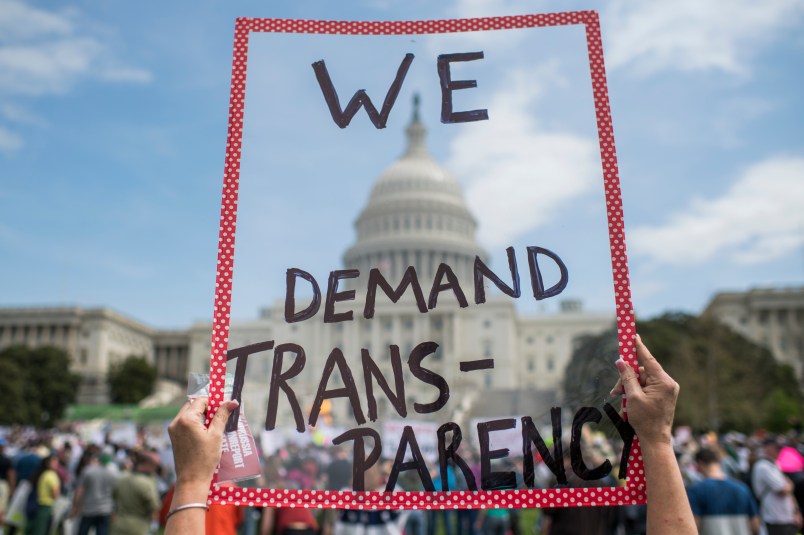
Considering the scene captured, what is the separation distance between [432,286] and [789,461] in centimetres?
887

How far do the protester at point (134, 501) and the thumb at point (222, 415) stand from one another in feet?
21.7

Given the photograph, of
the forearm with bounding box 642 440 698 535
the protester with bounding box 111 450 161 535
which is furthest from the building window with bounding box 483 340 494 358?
the protester with bounding box 111 450 161 535

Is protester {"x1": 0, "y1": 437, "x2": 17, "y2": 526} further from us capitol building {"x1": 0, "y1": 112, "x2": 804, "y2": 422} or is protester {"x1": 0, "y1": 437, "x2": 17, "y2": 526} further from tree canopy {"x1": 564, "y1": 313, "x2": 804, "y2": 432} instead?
tree canopy {"x1": 564, "y1": 313, "x2": 804, "y2": 432}

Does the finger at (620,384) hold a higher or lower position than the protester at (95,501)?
higher

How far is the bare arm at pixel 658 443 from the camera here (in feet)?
6.22

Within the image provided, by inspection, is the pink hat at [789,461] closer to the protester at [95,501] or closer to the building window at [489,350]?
the building window at [489,350]

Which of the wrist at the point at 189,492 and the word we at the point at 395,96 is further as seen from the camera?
the word we at the point at 395,96

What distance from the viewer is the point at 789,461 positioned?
9578mm

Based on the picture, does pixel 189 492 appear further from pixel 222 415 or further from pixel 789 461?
pixel 789 461

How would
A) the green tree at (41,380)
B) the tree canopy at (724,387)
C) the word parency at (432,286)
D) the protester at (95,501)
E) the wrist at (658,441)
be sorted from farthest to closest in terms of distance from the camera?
the green tree at (41,380) < the tree canopy at (724,387) < the protester at (95,501) < the word parency at (432,286) < the wrist at (658,441)

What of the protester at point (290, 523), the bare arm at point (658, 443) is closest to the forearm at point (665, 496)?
the bare arm at point (658, 443)

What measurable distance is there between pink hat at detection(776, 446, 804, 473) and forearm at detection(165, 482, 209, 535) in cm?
925

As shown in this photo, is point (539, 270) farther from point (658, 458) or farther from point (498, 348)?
point (498, 348)

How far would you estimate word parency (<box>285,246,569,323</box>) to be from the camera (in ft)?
8.11
